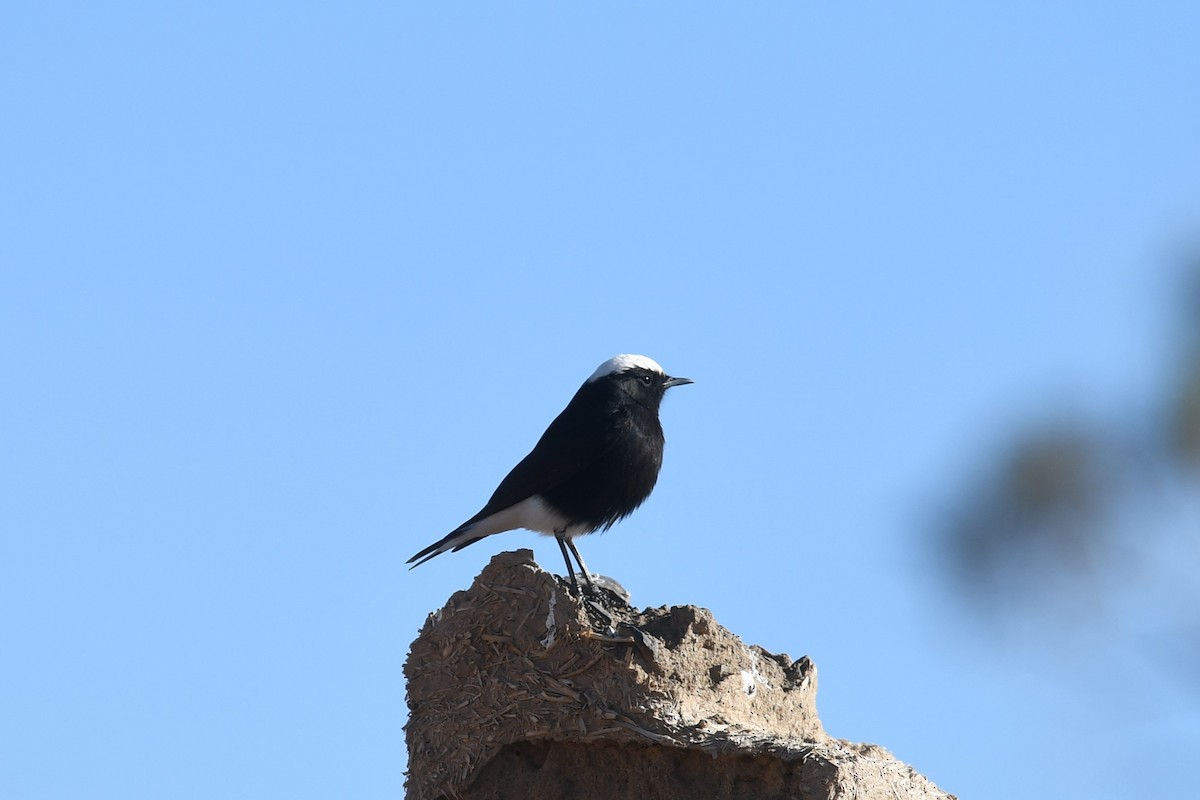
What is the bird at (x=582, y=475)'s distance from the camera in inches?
430

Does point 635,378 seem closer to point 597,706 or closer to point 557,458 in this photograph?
point 557,458

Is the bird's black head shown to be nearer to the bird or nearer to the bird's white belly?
the bird

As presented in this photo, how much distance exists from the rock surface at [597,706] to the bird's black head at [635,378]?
2.43 m

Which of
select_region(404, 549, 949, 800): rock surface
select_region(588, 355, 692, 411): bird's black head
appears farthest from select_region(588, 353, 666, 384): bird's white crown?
select_region(404, 549, 949, 800): rock surface

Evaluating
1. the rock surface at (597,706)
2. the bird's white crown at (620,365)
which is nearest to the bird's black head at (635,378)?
the bird's white crown at (620,365)

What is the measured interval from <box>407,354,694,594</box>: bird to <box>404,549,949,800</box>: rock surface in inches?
71.7

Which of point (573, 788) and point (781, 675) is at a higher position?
point (781, 675)

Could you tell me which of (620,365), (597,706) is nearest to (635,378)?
(620,365)

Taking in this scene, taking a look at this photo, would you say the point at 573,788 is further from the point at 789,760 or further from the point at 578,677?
the point at 789,760

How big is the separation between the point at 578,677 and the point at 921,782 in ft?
5.74

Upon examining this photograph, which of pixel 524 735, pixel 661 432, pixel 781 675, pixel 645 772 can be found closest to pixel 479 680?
pixel 524 735

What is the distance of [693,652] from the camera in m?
8.48

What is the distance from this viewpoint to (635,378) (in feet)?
37.6

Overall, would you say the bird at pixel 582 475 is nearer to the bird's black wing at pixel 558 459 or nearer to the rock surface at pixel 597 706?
the bird's black wing at pixel 558 459
